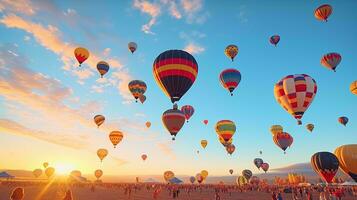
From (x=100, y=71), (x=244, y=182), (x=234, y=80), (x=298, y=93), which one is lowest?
(x=244, y=182)

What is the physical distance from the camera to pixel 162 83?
89.0ft

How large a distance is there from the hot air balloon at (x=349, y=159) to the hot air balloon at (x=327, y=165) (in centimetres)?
109

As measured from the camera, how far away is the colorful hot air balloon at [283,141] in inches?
1734

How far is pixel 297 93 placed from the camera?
2895 cm

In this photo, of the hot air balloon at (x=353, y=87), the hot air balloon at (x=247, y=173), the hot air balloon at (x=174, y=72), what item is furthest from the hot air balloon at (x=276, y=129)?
the hot air balloon at (x=174, y=72)

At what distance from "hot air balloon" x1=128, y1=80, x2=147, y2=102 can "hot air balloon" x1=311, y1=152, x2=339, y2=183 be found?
2430 cm

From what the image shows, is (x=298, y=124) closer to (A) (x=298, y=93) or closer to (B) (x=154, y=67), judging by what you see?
(A) (x=298, y=93)

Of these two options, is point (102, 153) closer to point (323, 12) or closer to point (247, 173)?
point (247, 173)

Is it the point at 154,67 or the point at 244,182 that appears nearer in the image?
the point at 154,67

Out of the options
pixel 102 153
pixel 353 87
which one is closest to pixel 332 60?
pixel 353 87

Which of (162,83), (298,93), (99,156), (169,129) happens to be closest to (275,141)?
(298,93)

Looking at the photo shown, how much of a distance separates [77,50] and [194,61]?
66.4 feet

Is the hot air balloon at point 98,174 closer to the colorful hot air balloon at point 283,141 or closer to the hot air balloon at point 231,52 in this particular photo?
the colorful hot air balloon at point 283,141

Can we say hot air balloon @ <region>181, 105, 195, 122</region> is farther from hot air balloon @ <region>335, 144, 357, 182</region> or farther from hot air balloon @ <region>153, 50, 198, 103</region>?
hot air balloon @ <region>335, 144, 357, 182</region>
